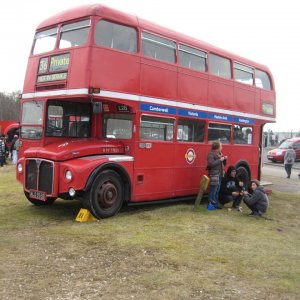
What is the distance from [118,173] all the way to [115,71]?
81.3 inches

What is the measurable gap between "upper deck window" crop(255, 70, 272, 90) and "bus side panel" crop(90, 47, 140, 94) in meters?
5.72

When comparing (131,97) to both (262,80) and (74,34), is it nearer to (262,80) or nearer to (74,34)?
(74,34)

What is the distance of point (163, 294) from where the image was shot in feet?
16.8

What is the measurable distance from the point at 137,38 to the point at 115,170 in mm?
2846

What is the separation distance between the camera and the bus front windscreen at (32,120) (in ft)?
31.8

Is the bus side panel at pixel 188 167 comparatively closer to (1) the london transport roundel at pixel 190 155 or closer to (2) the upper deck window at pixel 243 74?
(1) the london transport roundel at pixel 190 155

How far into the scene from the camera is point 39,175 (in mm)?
9023

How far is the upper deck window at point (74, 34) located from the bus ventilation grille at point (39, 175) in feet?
7.97

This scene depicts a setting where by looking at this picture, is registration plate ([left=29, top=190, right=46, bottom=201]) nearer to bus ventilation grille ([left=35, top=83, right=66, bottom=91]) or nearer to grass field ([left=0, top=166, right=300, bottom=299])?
grass field ([left=0, top=166, right=300, bottom=299])

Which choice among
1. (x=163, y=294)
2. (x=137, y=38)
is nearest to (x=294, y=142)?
(x=137, y=38)

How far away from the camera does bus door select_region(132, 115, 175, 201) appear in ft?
32.4

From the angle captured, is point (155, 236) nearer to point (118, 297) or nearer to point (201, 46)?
point (118, 297)

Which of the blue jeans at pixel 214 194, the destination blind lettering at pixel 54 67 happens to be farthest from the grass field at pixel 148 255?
the destination blind lettering at pixel 54 67

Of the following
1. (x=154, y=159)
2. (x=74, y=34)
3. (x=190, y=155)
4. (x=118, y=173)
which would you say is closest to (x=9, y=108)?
(x=190, y=155)
